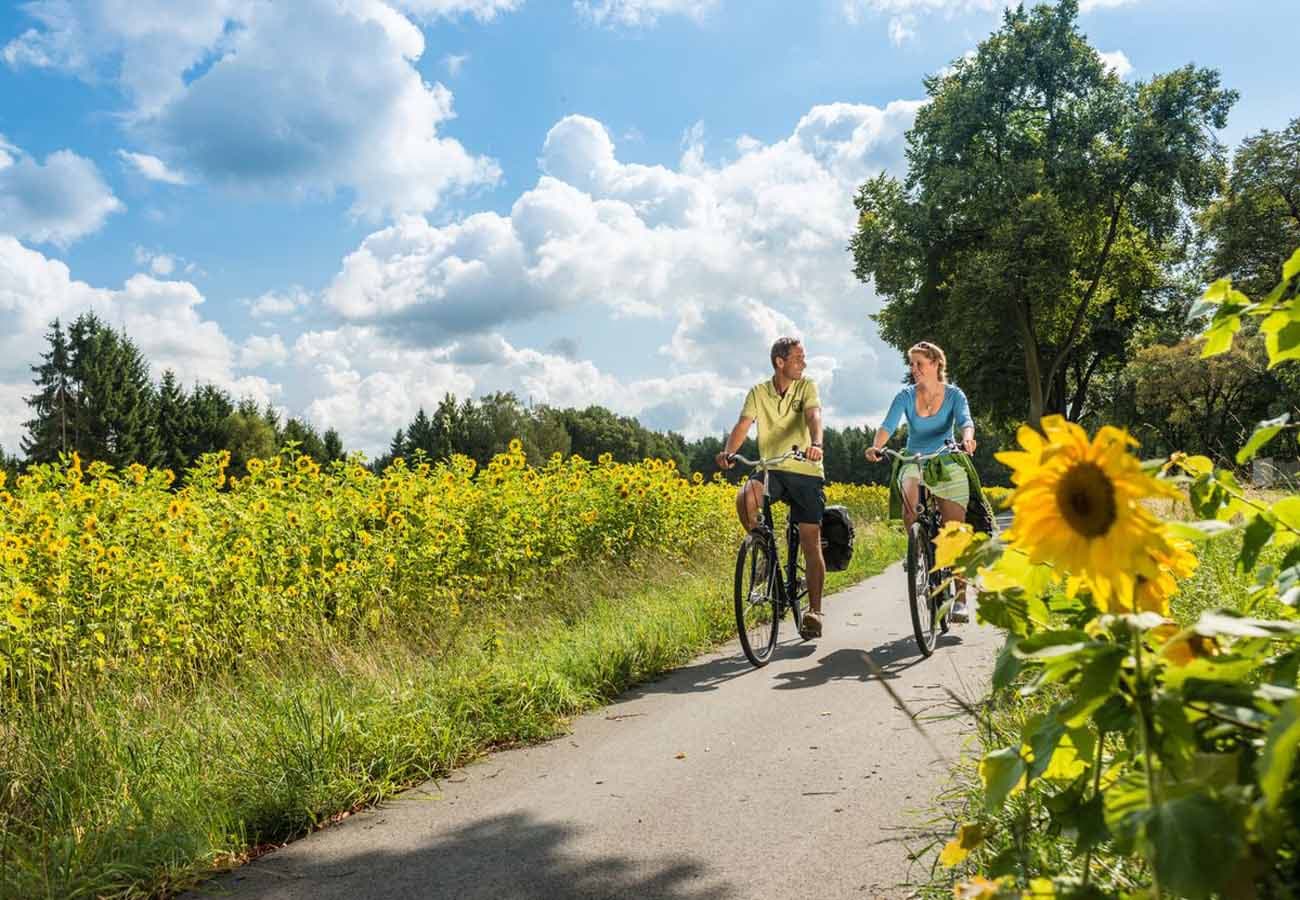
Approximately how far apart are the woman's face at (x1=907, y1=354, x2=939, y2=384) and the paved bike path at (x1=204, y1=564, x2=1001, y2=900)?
248 cm

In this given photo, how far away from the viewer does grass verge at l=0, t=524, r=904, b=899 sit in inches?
120

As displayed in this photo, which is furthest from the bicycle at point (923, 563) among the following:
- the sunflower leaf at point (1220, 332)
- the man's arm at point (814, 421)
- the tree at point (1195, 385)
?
the tree at point (1195, 385)

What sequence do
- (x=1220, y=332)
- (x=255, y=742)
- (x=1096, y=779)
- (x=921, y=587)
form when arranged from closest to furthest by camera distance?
(x=1096, y=779) < (x=1220, y=332) < (x=255, y=742) < (x=921, y=587)

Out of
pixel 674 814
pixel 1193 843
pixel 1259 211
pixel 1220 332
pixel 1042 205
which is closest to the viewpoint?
pixel 1193 843

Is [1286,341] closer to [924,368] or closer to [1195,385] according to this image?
[924,368]

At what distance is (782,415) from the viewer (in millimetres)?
7137

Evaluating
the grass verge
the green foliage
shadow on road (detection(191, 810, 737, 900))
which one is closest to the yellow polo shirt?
the green foliage

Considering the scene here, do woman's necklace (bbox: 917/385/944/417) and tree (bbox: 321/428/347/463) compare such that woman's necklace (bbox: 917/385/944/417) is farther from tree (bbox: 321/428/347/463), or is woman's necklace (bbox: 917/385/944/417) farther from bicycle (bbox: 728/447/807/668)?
tree (bbox: 321/428/347/463)

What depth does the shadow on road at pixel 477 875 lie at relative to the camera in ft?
9.50

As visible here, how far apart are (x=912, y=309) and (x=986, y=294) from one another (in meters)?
3.79

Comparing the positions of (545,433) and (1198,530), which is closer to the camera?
(1198,530)

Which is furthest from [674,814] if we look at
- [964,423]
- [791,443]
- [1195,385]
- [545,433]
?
[545,433]

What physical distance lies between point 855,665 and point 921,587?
2.73ft

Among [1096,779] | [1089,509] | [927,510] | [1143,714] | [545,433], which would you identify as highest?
[545,433]
